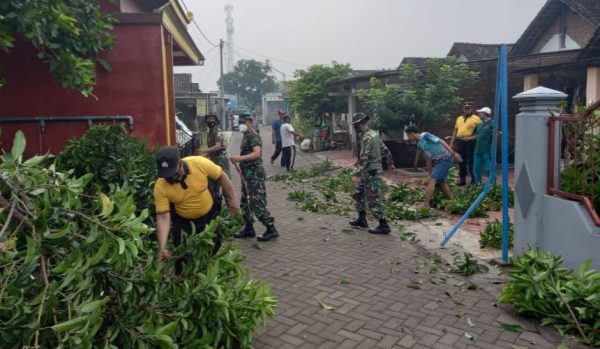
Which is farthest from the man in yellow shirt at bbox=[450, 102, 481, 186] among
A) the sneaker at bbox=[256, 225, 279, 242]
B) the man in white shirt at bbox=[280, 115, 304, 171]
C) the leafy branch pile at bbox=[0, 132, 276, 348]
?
the leafy branch pile at bbox=[0, 132, 276, 348]

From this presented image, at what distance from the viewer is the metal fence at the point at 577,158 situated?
4.77 metres

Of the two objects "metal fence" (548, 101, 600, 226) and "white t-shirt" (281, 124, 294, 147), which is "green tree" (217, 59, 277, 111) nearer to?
"white t-shirt" (281, 124, 294, 147)

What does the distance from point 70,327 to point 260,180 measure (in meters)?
4.80

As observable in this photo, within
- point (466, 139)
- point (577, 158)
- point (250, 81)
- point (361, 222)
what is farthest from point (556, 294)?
point (250, 81)

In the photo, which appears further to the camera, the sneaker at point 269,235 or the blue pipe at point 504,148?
the sneaker at point 269,235

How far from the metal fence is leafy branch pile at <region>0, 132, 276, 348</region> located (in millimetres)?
3252

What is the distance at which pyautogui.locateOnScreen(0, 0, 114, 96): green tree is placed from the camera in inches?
207

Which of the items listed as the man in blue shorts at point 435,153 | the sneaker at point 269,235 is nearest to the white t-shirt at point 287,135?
the man in blue shorts at point 435,153

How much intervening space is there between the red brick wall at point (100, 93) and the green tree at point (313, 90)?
628 inches

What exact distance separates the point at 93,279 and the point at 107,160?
2.74 meters

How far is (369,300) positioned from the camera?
498 cm

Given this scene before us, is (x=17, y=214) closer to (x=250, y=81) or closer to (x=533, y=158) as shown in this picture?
(x=533, y=158)

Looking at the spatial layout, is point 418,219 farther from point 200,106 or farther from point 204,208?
point 200,106

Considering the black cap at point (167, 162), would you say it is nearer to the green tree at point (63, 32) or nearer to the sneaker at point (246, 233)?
the green tree at point (63, 32)
